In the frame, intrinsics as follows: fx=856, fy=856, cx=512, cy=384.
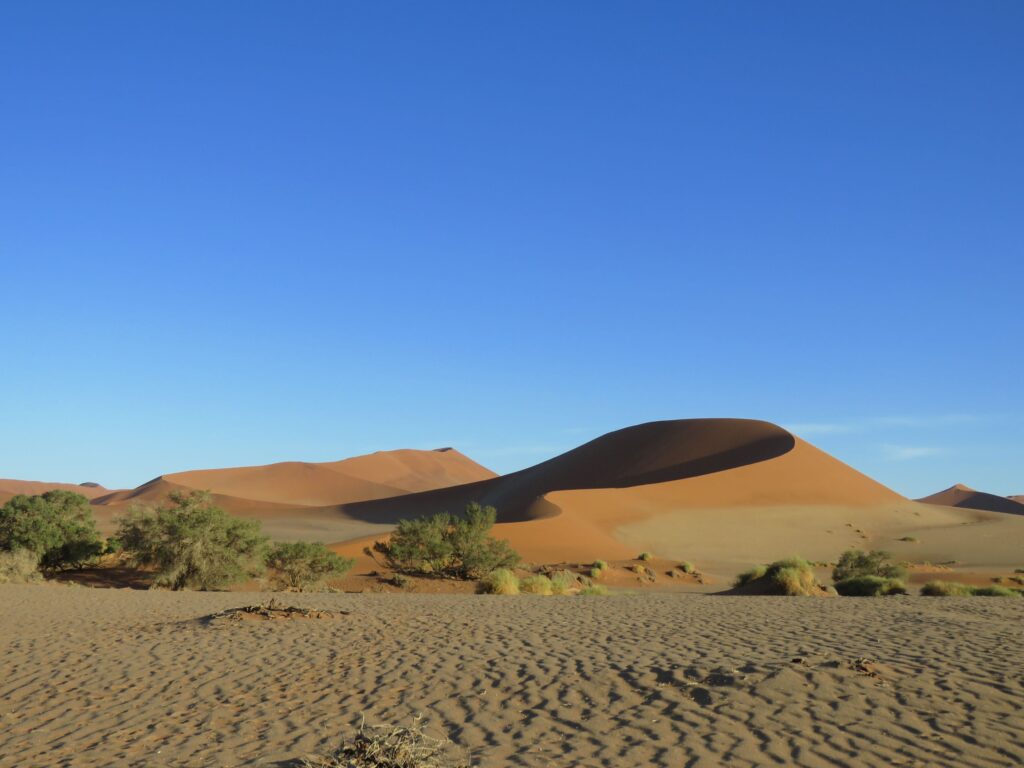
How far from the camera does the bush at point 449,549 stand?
27766 millimetres

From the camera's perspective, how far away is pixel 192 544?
2408cm

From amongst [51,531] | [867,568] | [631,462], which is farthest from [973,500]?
[51,531]

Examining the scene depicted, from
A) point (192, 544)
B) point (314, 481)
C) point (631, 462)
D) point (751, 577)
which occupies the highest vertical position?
point (314, 481)

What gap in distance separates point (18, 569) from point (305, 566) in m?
7.70

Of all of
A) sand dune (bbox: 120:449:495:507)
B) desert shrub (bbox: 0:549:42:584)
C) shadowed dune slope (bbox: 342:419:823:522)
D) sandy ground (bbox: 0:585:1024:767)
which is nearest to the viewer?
sandy ground (bbox: 0:585:1024:767)

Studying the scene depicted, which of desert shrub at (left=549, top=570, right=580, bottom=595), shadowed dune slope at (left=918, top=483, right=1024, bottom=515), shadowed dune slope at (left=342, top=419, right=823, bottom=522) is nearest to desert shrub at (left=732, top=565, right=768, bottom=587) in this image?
desert shrub at (left=549, top=570, right=580, bottom=595)

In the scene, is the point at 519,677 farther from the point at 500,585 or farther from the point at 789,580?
Result: the point at 789,580

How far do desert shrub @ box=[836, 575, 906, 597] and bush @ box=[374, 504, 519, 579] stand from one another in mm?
10508

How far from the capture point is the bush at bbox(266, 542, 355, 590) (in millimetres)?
25531

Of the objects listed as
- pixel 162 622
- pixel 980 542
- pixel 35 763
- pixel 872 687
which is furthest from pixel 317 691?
pixel 980 542

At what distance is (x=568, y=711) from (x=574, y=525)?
3598 cm

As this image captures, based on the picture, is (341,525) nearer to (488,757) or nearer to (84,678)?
(84,678)

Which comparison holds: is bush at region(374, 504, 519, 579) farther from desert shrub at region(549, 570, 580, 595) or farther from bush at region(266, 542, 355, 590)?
desert shrub at region(549, 570, 580, 595)

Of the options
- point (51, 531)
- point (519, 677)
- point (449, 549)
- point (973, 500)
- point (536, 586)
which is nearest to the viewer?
point (519, 677)
